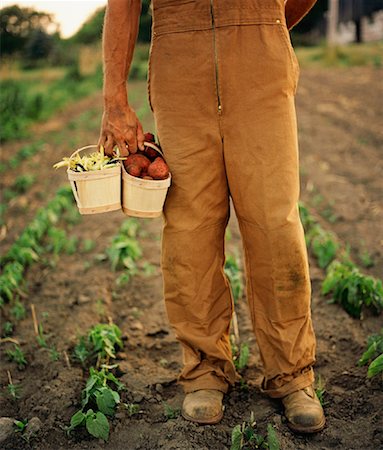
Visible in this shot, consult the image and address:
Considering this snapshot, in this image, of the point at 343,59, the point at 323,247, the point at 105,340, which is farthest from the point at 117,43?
the point at 343,59

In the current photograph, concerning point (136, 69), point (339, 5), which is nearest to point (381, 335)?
point (136, 69)

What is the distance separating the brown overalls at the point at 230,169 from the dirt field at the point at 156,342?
0.75 ft

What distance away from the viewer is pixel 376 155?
6930mm

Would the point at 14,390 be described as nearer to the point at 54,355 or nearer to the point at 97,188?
the point at 54,355

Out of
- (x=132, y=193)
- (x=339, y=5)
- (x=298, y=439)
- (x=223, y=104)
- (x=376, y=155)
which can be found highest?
(x=223, y=104)

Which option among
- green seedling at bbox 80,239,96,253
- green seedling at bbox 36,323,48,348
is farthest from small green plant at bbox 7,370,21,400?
green seedling at bbox 80,239,96,253

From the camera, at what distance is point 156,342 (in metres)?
3.25

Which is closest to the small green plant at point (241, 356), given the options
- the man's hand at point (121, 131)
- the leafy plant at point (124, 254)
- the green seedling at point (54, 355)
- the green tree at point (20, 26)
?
the green seedling at point (54, 355)

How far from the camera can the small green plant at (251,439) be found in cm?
218

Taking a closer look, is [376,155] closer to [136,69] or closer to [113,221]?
[113,221]

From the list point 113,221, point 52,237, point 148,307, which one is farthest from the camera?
point 113,221

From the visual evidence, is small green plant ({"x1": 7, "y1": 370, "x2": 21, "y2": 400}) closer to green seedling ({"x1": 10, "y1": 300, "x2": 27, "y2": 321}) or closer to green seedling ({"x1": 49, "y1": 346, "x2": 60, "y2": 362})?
green seedling ({"x1": 49, "y1": 346, "x2": 60, "y2": 362})

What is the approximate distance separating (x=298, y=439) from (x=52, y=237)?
3.00 metres

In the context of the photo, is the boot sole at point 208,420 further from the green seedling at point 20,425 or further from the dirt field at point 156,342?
the green seedling at point 20,425
